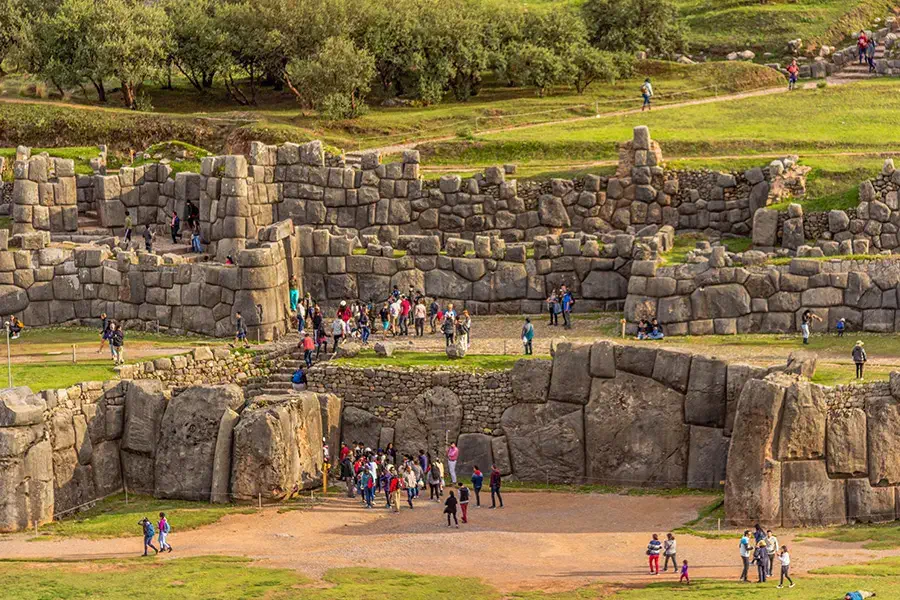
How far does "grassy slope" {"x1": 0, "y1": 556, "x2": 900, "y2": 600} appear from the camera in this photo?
60.6 meters

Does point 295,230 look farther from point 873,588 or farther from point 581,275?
point 873,588

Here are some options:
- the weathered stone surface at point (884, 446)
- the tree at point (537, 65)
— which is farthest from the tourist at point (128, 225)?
the weathered stone surface at point (884, 446)

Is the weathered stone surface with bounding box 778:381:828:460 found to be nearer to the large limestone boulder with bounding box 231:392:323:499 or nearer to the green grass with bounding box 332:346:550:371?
the green grass with bounding box 332:346:550:371

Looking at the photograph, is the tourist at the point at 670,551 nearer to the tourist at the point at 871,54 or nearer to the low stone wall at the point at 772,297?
the low stone wall at the point at 772,297

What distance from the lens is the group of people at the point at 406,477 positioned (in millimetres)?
71938

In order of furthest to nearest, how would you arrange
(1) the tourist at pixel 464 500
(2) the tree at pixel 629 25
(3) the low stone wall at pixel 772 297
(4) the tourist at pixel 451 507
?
(2) the tree at pixel 629 25
(3) the low stone wall at pixel 772 297
(1) the tourist at pixel 464 500
(4) the tourist at pixel 451 507

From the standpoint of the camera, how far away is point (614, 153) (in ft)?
303

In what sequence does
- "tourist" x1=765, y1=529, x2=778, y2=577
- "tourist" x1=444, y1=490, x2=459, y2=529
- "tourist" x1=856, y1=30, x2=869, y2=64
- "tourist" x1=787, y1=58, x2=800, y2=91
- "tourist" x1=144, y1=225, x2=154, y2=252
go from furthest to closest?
"tourist" x1=856, y1=30, x2=869, y2=64
"tourist" x1=787, y1=58, x2=800, y2=91
"tourist" x1=144, y1=225, x2=154, y2=252
"tourist" x1=444, y1=490, x2=459, y2=529
"tourist" x1=765, y1=529, x2=778, y2=577

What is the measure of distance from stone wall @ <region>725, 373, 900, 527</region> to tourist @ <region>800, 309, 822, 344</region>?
9.33m

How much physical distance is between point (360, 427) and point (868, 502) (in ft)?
54.9

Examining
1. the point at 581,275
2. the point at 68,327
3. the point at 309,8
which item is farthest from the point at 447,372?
the point at 309,8

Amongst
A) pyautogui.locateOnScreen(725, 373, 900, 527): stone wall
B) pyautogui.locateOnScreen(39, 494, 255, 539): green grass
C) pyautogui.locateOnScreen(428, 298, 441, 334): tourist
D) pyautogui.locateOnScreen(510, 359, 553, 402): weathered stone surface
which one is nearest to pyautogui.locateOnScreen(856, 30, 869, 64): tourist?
pyautogui.locateOnScreen(428, 298, 441, 334): tourist

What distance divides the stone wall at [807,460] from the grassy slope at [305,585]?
5.87 meters

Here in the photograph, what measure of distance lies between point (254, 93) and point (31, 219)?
53.6 feet
